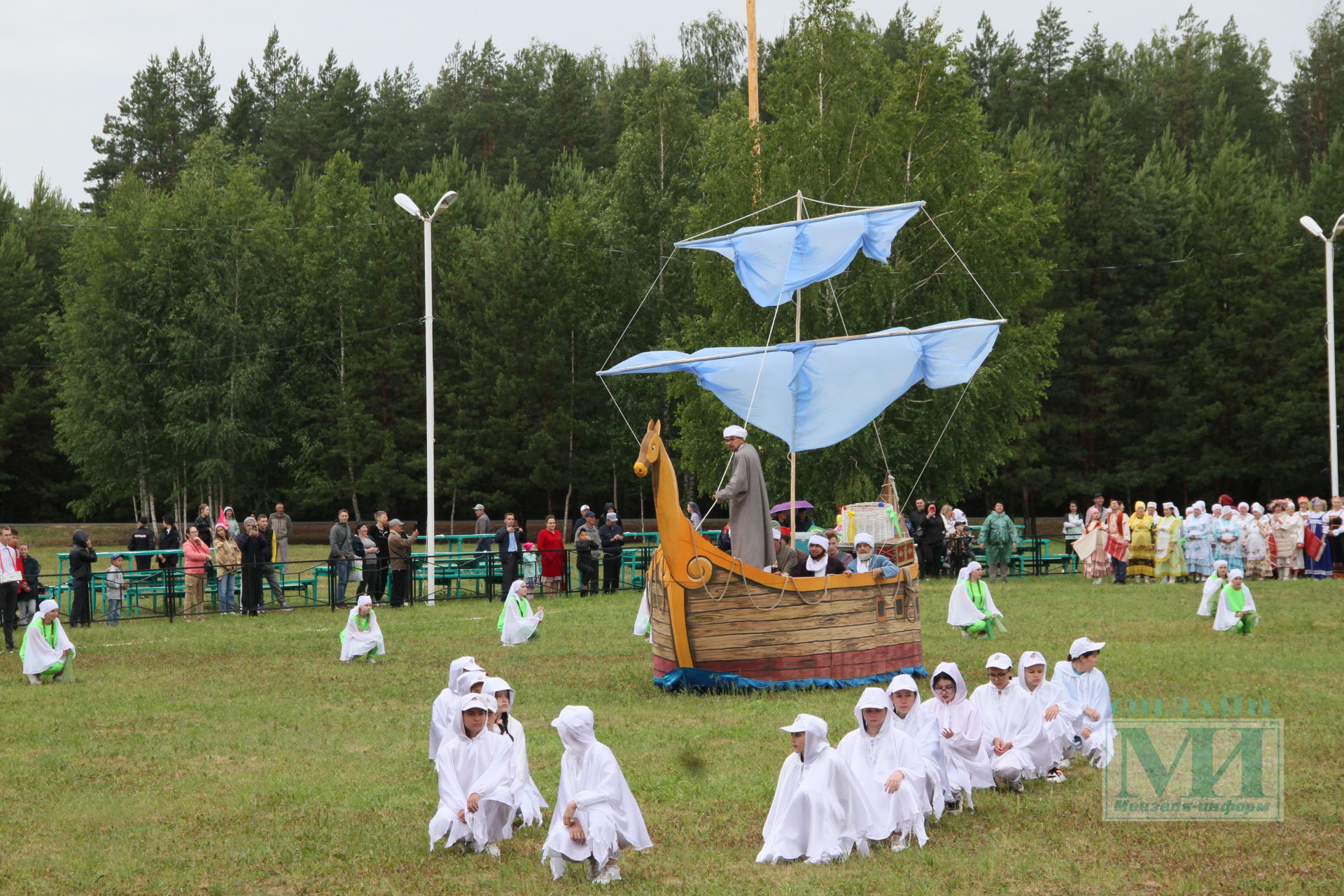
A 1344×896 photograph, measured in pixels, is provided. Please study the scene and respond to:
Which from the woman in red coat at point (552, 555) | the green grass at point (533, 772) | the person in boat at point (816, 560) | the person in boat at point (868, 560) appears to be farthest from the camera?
the woman in red coat at point (552, 555)

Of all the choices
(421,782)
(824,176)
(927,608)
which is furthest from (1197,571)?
(421,782)

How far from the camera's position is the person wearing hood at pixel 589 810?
25.0ft

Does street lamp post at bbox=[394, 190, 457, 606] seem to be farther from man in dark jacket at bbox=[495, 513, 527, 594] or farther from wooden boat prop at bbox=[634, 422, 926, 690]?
wooden boat prop at bbox=[634, 422, 926, 690]

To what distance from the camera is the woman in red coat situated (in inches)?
1001

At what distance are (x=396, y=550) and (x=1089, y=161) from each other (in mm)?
29776

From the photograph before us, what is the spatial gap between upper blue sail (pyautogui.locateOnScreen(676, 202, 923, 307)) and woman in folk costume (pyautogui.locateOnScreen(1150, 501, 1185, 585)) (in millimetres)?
11106

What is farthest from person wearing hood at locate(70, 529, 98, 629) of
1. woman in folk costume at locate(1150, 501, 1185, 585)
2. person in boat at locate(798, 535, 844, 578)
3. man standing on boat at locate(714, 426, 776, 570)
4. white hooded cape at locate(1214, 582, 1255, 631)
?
woman in folk costume at locate(1150, 501, 1185, 585)

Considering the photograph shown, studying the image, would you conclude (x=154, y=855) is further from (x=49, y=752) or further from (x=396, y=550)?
(x=396, y=550)

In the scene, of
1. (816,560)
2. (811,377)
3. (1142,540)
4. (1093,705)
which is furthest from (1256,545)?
(1093,705)

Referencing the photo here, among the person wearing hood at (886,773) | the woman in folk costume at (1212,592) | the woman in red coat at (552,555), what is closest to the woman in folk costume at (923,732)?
the person wearing hood at (886,773)

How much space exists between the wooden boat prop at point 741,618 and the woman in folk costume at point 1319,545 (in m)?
16.9

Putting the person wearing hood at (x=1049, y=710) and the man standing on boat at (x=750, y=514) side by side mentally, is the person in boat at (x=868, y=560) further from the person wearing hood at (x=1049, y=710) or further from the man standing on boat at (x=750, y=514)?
the person wearing hood at (x=1049, y=710)

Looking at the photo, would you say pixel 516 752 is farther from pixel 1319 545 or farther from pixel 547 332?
pixel 547 332

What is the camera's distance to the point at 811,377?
17.5 metres
